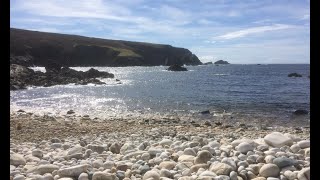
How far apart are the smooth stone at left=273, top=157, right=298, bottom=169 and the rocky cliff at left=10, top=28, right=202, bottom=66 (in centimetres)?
10202

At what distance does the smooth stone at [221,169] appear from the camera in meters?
5.93

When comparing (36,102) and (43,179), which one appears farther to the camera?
(36,102)

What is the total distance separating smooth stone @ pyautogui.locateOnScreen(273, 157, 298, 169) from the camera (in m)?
6.14

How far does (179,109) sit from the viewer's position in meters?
26.3

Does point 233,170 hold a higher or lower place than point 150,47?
lower

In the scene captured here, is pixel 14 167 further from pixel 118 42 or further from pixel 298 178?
pixel 118 42

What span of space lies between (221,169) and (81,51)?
448 feet

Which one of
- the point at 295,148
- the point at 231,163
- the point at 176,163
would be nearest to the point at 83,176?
the point at 176,163

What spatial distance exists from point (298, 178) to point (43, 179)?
4329 mm

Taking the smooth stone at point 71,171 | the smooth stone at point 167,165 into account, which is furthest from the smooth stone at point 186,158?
the smooth stone at point 71,171

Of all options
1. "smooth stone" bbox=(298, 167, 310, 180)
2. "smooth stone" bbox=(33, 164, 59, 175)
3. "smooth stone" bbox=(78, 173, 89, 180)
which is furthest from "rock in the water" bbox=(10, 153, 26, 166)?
"smooth stone" bbox=(298, 167, 310, 180)

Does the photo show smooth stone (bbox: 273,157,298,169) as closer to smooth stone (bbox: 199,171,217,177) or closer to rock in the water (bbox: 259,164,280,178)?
rock in the water (bbox: 259,164,280,178)

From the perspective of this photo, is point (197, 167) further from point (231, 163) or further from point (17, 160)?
point (17, 160)
